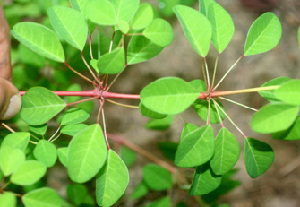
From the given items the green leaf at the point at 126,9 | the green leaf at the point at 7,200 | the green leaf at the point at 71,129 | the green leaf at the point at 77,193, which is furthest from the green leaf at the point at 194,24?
the green leaf at the point at 77,193

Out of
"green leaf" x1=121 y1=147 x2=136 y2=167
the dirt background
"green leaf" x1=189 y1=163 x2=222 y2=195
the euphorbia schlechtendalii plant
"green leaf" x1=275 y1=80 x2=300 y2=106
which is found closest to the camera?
"green leaf" x1=275 y1=80 x2=300 y2=106

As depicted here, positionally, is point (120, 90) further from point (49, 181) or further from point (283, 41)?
point (283, 41)

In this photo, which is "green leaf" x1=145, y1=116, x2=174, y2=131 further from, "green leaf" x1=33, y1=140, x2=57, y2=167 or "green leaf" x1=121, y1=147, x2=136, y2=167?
"green leaf" x1=33, y1=140, x2=57, y2=167

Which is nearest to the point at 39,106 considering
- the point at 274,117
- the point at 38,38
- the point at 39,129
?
the point at 39,129

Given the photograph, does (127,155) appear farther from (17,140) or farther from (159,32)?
(159,32)

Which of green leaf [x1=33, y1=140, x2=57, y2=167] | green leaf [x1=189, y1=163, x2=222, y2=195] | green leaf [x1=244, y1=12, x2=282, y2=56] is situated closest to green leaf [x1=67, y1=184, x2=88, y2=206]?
green leaf [x1=33, y1=140, x2=57, y2=167]

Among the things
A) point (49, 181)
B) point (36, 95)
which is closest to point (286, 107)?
point (36, 95)
